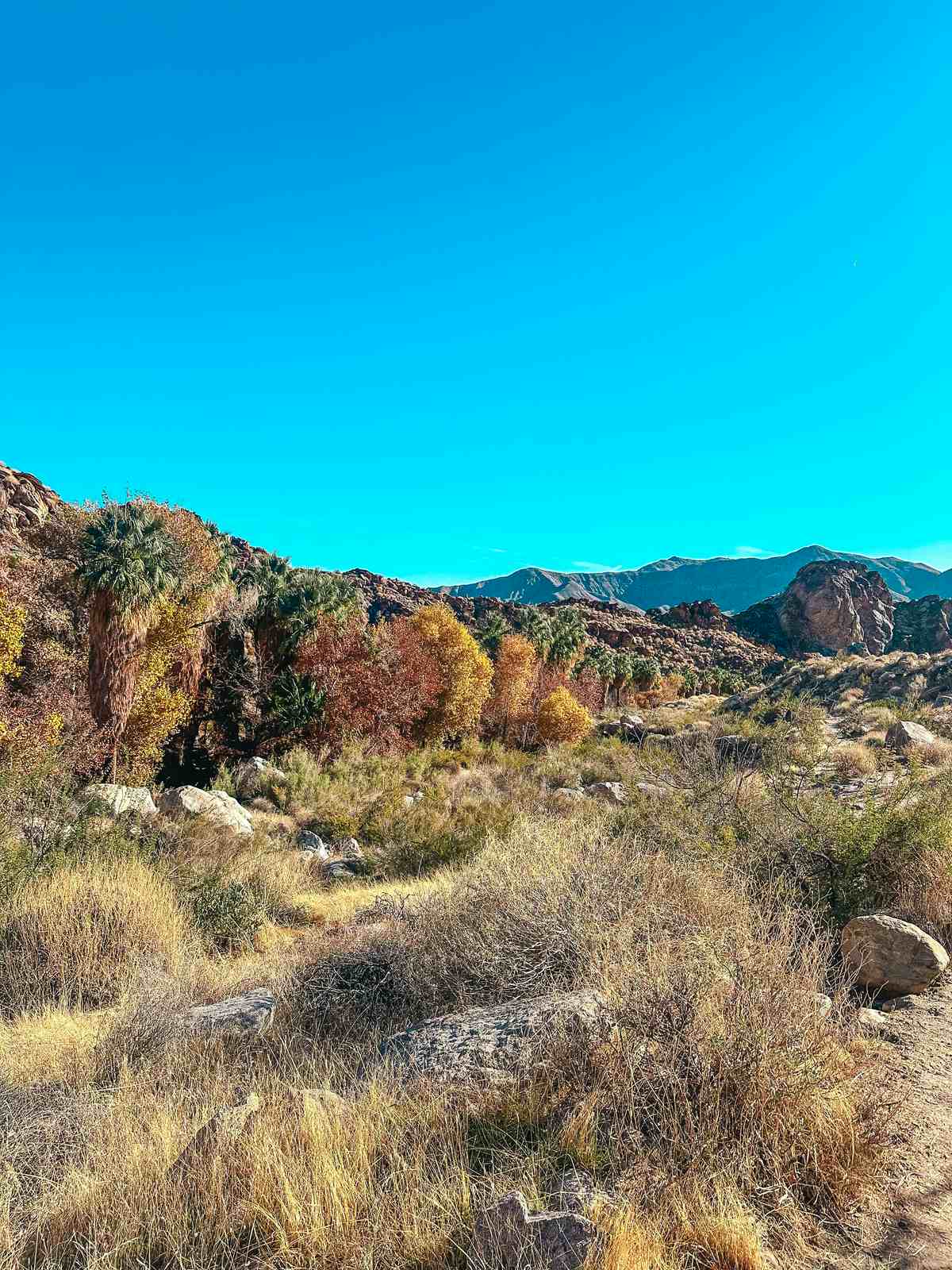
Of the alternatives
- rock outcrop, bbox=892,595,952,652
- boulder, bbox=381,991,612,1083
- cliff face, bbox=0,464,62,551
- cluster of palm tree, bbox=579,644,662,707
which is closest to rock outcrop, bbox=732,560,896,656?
rock outcrop, bbox=892,595,952,652

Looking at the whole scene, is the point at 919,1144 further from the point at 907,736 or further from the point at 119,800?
the point at 907,736

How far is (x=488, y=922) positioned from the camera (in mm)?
5645

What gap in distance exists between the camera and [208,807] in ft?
48.3

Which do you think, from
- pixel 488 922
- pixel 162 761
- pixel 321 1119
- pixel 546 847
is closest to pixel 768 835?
pixel 546 847

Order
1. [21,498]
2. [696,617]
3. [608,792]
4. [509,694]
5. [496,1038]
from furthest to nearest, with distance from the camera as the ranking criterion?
[696,617]
[21,498]
[509,694]
[608,792]
[496,1038]

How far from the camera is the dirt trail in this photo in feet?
9.34

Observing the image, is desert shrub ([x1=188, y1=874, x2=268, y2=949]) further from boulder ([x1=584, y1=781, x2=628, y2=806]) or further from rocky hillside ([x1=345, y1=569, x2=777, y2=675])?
rocky hillside ([x1=345, y1=569, x2=777, y2=675])

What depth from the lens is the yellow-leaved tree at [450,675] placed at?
32.1 metres

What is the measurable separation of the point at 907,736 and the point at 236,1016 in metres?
17.8

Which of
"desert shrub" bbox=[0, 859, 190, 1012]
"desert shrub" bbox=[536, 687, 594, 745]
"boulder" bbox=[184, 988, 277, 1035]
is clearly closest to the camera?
"boulder" bbox=[184, 988, 277, 1035]

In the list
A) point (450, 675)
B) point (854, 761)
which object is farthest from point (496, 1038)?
point (450, 675)

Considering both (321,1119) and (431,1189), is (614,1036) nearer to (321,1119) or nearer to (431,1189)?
(431,1189)

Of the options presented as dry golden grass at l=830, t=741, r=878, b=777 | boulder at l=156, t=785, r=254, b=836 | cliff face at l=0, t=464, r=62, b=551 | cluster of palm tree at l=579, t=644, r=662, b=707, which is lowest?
boulder at l=156, t=785, r=254, b=836

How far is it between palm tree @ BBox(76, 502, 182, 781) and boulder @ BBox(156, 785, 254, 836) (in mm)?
5026
